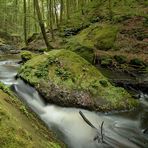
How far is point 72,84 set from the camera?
30.6 feet

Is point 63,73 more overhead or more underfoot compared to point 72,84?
more overhead

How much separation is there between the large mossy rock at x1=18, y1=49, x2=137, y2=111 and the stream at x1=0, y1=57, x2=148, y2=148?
0.25 meters

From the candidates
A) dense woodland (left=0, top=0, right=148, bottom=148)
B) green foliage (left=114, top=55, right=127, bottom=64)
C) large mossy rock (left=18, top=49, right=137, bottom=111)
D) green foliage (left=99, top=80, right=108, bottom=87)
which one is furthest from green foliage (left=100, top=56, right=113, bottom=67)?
green foliage (left=99, top=80, right=108, bottom=87)

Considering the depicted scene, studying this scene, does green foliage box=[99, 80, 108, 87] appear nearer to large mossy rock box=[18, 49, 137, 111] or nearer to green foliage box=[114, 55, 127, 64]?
large mossy rock box=[18, 49, 137, 111]

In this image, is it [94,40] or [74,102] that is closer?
[74,102]

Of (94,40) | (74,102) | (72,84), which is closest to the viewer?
(74,102)

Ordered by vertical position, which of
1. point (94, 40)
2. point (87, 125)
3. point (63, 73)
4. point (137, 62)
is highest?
point (63, 73)

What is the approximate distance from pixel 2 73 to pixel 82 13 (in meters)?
17.9

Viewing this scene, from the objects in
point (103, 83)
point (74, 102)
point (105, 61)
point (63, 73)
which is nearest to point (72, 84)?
point (63, 73)

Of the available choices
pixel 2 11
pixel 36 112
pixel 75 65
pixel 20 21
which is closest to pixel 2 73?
pixel 75 65

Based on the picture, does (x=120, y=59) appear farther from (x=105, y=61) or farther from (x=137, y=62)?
(x=137, y=62)

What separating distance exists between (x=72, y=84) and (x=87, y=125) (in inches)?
74.5

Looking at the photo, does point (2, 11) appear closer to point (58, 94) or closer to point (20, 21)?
point (20, 21)

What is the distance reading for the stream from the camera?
7.00 m
